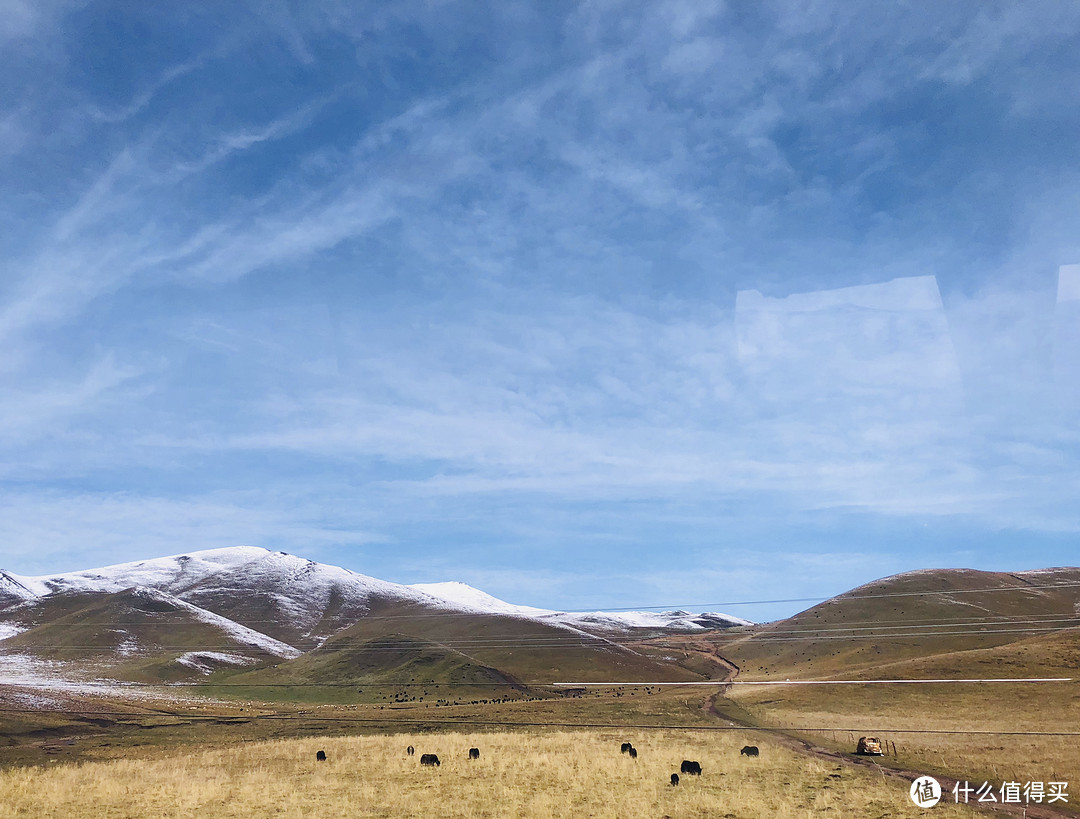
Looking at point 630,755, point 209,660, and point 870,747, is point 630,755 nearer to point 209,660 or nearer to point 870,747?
point 870,747

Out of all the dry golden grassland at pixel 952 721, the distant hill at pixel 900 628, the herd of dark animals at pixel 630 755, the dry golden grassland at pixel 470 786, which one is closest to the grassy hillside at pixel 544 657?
the distant hill at pixel 900 628

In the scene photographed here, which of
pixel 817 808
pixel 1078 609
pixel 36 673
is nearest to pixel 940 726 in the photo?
pixel 817 808

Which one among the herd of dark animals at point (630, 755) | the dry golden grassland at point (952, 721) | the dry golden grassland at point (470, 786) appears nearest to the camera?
the dry golden grassland at point (470, 786)

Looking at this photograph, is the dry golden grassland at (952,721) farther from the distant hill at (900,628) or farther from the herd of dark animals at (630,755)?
the distant hill at (900,628)

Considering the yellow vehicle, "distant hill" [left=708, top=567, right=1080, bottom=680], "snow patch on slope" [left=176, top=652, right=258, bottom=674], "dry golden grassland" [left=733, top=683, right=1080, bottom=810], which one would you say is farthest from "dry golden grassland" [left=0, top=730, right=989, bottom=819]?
"snow patch on slope" [left=176, top=652, right=258, bottom=674]

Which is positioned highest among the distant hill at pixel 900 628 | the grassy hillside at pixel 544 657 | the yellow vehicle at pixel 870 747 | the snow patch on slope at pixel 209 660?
the distant hill at pixel 900 628

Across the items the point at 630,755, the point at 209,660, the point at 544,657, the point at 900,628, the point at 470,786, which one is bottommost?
the point at 209,660

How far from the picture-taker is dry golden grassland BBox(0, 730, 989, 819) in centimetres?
3222

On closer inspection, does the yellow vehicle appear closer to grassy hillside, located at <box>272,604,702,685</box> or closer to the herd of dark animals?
the herd of dark animals

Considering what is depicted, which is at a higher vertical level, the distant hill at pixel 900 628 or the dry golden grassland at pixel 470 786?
the distant hill at pixel 900 628

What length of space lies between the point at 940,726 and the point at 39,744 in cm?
7804

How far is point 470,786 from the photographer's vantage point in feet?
125

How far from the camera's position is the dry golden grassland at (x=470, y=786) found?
32219 millimetres

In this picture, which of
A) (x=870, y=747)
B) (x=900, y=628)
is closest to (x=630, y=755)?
(x=870, y=747)
